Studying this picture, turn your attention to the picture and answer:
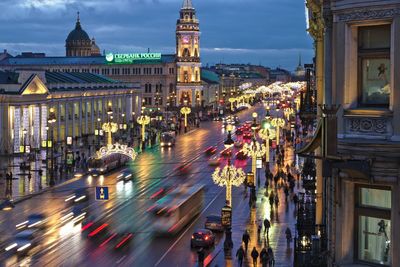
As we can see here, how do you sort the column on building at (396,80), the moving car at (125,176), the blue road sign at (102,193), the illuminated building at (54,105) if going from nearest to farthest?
the column on building at (396,80) < the blue road sign at (102,193) < the moving car at (125,176) < the illuminated building at (54,105)

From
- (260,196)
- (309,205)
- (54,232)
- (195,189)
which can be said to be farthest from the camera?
(260,196)

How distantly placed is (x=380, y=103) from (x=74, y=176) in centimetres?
6457

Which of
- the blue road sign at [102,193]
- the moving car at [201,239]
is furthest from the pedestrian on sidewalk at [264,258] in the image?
the blue road sign at [102,193]

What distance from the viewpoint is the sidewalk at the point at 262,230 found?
39.6 m

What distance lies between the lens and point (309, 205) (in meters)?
32.7

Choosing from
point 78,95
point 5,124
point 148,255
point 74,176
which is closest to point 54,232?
point 148,255

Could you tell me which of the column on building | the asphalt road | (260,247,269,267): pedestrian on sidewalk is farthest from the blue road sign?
the column on building

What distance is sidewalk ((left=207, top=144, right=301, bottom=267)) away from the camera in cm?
3959

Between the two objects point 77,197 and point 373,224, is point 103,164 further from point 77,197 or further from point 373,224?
point 373,224

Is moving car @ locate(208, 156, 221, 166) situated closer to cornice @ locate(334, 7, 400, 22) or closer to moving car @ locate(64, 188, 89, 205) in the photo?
moving car @ locate(64, 188, 89, 205)

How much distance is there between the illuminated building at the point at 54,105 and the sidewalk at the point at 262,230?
141 ft

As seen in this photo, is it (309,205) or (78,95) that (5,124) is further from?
(309,205)

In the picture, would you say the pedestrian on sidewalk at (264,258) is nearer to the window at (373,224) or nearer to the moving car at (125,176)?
the window at (373,224)

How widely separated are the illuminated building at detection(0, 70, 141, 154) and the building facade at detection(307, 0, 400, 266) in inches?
3199
